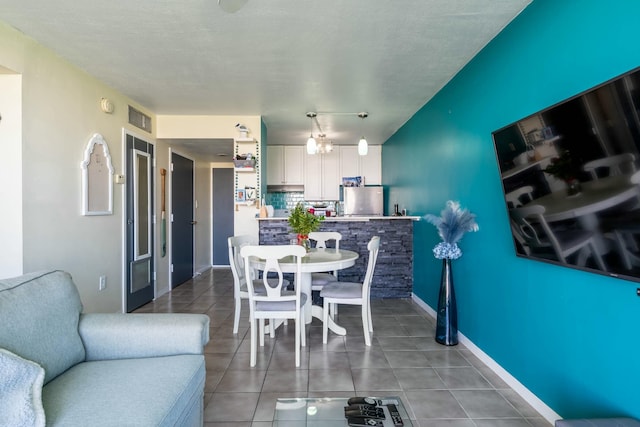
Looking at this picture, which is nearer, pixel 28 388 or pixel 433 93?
pixel 28 388

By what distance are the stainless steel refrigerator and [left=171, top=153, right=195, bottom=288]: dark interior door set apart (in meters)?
2.79

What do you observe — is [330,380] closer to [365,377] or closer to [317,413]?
[365,377]

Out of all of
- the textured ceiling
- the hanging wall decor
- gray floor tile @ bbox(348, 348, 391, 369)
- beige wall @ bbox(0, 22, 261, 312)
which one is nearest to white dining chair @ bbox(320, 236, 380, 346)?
gray floor tile @ bbox(348, 348, 391, 369)

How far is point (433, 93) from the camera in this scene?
3.53 m

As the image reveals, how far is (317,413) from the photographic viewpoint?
149cm

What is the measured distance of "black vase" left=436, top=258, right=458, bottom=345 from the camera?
9.17 feet

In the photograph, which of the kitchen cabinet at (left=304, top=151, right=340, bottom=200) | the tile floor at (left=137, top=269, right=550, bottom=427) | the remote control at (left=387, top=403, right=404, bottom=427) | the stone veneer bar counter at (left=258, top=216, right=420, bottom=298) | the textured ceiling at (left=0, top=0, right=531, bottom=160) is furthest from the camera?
the kitchen cabinet at (left=304, top=151, right=340, bottom=200)

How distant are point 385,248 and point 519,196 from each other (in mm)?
2544

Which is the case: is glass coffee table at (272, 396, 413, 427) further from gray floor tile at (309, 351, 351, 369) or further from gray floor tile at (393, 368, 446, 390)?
gray floor tile at (309, 351, 351, 369)

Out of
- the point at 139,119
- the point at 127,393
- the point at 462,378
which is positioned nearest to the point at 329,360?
the point at 462,378

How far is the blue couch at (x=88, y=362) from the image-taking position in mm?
1059

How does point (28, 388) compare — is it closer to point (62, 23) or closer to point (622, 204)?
point (622, 204)

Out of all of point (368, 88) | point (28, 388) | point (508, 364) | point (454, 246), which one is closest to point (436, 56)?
point (368, 88)

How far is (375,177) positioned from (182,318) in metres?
5.15
